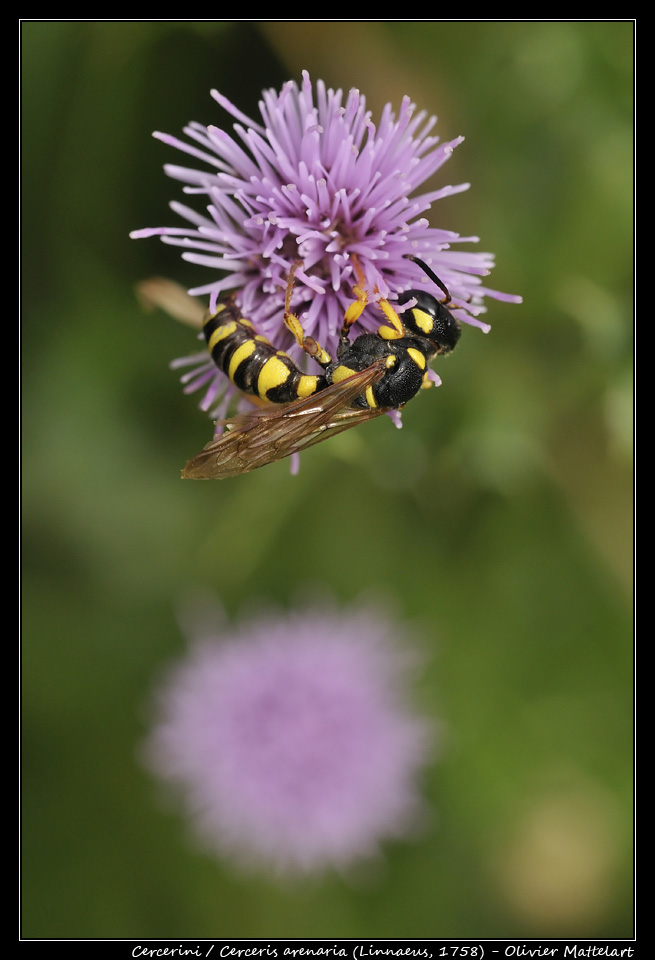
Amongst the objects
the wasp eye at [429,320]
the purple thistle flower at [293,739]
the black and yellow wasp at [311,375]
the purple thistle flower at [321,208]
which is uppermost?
the purple thistle flower at [321,208]

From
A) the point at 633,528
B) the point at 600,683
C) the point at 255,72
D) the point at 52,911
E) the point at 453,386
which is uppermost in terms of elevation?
the point at 255,72

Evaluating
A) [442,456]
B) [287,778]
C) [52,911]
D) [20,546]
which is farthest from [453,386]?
[52,911]

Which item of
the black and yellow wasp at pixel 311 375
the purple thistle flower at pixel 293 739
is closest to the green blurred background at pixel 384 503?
the purple thistle flower at pixel 293 739

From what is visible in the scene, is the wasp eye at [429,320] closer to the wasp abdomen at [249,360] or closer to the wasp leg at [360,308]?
the wasp leg at [360,308]

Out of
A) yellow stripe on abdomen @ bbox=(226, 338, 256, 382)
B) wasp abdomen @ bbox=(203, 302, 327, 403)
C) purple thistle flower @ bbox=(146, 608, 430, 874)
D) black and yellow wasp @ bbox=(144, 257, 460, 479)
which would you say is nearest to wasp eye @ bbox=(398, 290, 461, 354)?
black and yellow wasp @ bbox=(144, 257, 460, 479)

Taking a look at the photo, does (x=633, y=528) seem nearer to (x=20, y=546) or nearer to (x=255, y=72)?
(x=255, y=72)

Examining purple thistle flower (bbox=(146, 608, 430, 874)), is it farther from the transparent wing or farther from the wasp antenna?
the wasp antenna
